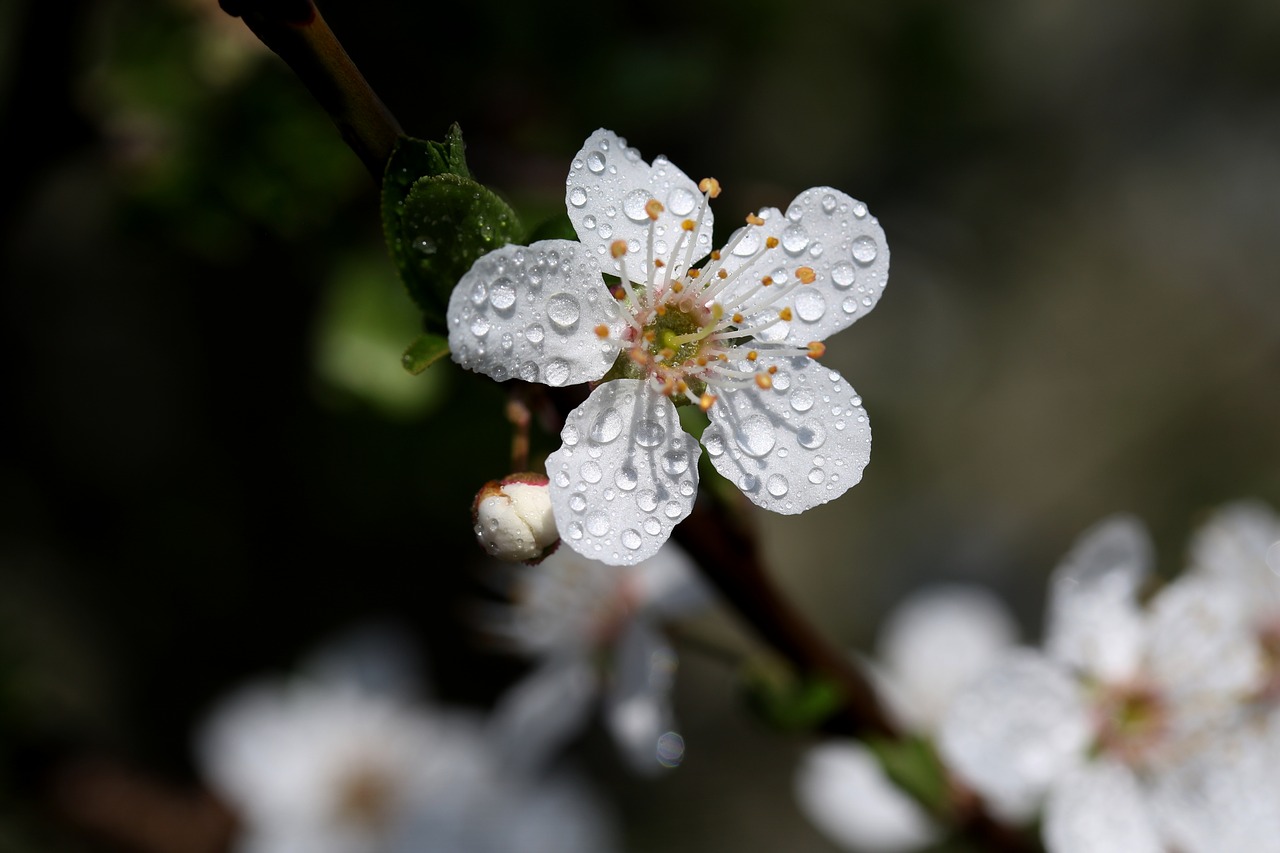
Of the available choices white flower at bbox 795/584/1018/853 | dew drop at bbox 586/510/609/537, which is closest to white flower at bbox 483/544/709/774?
white flower at bbox 795/584/1018/853

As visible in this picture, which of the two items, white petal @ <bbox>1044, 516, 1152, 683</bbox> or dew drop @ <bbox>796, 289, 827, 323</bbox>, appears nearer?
dew drop @ <bbox>796, 289, 827, 323</bbox>

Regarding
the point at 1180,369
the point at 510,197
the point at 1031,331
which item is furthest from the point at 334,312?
the point at 1180,369

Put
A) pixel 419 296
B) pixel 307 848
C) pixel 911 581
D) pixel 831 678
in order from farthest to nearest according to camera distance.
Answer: pixel 911 581, pixel 307 848, pixel 831 678, pixel 419 296

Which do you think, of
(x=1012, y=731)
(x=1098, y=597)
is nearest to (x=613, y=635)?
(x=1012, y=731)

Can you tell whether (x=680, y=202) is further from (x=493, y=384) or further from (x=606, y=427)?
(x=493, y=384)

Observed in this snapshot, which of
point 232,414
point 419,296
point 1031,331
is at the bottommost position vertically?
point 419,296

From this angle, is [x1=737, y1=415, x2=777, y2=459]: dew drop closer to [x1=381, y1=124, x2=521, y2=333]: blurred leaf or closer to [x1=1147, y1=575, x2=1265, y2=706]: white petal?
[x1=381, y1=124, x2=521, y2=333]: blurred leaf

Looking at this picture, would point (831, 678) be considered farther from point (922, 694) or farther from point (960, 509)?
point (960, 509)
